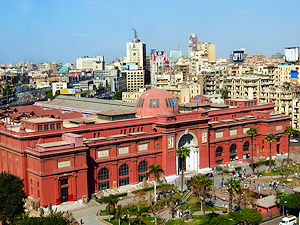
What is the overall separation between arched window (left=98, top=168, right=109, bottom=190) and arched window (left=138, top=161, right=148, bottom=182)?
6.73m

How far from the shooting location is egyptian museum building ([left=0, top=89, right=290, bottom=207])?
72125mm

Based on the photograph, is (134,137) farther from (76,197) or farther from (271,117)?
(271,117)

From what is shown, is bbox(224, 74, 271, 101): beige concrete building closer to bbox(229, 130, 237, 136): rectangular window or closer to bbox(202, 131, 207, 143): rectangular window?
bbox(229, 130, 237, 136): rectangular window

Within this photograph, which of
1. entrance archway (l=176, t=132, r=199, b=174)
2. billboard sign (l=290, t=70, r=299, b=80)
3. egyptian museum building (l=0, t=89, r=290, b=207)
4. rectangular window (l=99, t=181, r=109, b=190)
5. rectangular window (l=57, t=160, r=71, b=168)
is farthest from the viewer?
billboard sign (l=290, t=70, r=299, b=80)

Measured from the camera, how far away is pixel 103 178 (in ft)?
260

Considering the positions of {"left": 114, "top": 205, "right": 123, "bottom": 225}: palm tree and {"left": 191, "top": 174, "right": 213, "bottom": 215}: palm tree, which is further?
{"left": 191, "top": 174, "right": 213, "bottom": 215}: palm tree

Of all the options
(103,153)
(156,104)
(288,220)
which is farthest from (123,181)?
(288,220)

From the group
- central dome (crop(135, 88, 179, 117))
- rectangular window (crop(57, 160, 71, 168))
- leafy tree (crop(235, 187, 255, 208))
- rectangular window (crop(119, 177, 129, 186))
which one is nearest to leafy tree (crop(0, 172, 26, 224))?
rectangular window (crop(57, 160, 71, 168))

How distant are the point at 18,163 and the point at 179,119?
30633mm

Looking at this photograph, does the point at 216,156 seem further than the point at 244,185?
Yes

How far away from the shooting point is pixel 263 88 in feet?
516

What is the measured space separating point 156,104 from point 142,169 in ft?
47.0

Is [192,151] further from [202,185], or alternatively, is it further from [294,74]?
[294,74]

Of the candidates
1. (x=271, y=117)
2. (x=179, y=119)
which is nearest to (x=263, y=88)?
(x=271, y=117)
